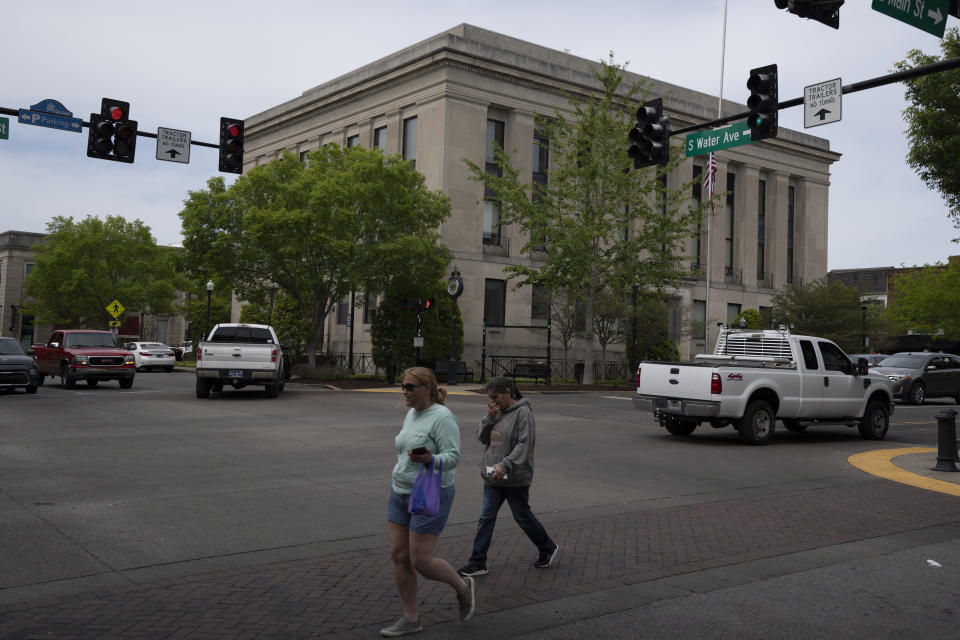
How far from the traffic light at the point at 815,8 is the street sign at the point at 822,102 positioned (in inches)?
120

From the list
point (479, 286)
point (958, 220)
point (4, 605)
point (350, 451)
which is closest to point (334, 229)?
point (479, 286)

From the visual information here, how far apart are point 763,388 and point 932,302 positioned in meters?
41.2

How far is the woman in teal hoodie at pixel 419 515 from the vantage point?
192 inches

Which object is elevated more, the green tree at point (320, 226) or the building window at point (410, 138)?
the building window at point (410, 138)

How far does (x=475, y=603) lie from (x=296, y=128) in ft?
153

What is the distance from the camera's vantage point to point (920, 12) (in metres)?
8.82

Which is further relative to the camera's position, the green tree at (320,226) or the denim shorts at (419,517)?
the green tree at (320,226)

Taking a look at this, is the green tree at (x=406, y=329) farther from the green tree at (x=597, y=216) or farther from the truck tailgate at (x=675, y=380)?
the truck tailgate at (x=675, y=380)

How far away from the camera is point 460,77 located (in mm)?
38688

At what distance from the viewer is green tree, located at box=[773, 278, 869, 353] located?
147 feet

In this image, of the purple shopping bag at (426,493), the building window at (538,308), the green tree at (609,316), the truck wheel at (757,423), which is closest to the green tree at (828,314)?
the green tree at (609,316)

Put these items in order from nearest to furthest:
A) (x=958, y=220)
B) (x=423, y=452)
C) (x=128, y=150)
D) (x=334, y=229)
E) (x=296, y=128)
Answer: (x=423, y=452), (x=128, y=150), (x=958, y=220), (x=334, y=229), (x=296, y=128)

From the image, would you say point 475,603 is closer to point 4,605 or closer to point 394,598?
point 394,598

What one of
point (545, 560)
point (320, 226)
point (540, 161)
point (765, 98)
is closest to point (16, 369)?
point (320, 226)
